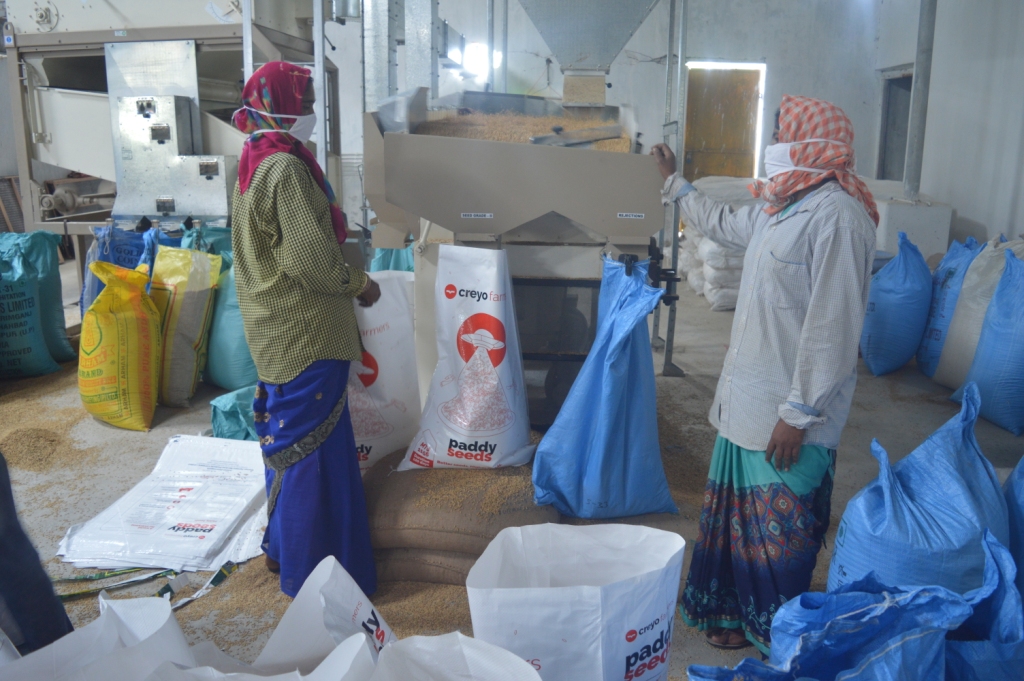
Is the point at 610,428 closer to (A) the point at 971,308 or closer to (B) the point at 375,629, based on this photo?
(B) the point at 375,629

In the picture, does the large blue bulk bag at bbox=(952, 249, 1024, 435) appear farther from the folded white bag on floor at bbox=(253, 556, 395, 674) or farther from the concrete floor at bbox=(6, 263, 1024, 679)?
the folded white bag on floor at bbox=(253, 556, 395, 674)

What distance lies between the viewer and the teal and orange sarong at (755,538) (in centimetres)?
150

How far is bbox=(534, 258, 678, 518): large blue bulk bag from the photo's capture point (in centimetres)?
189

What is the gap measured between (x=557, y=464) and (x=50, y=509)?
5.31 feet

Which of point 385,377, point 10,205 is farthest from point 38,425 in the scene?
point 10,205

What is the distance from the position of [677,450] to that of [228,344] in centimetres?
197

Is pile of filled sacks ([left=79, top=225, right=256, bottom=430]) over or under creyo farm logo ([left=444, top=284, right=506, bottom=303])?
under

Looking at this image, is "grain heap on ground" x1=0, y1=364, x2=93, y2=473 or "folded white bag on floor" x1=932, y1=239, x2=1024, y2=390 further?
"folded white bag on floor" x1=932, y1=239, x2=1024, y2=390

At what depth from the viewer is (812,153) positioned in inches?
56.6

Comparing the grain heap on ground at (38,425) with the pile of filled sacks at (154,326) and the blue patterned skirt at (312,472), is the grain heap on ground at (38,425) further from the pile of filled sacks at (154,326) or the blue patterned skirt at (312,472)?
the blue patterned skirt at (312,472)

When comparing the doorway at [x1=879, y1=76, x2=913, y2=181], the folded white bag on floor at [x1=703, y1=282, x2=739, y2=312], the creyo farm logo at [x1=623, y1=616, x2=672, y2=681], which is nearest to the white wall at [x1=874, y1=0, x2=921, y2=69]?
the doorway at [x1=879, y1=76, x2=913, y2=181]

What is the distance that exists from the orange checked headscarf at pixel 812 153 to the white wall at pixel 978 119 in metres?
3.91

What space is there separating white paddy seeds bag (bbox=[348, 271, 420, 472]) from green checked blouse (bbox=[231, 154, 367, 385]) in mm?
258

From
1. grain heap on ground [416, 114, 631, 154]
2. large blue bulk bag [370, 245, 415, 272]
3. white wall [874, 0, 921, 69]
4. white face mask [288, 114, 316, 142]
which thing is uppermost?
white wall [874, 0, 921, 69]
